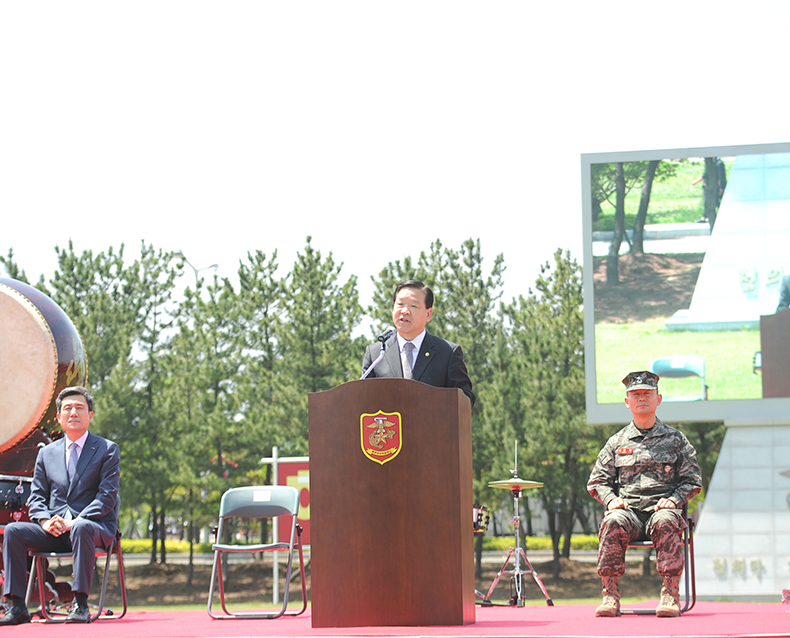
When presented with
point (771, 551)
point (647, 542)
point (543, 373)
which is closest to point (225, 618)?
point (647, 542)

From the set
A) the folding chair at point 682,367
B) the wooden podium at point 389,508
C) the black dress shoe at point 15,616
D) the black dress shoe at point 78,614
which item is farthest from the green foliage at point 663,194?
the wooden podium at point 389,508

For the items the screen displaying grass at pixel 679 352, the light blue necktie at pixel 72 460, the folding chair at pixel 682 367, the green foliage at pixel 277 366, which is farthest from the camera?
the green foliage at pixel 277 366

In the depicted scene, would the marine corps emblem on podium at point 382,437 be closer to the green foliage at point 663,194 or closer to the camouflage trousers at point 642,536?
the camouflage trousers at point 642,536

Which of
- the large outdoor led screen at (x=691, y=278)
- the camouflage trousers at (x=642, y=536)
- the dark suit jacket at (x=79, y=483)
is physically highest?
the large outdoor led screen at (x=691, y=278)

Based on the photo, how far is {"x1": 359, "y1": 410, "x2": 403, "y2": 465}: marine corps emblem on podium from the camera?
14.0ft

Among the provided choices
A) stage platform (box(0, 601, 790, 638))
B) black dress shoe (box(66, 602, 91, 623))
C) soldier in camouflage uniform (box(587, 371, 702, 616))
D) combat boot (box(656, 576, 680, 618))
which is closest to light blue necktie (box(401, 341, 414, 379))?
stage platform (box(0, 601, 790, 638))

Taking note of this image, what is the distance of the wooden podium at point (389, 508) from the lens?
4.17 metres

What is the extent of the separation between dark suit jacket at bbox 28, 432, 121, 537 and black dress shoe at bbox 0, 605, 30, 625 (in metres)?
0.57

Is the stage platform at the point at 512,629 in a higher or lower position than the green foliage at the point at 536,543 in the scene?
higher

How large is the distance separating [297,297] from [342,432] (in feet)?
81.3

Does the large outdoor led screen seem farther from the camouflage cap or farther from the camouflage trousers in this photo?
the camouflage trousers

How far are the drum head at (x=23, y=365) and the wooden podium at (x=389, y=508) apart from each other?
3642 mm

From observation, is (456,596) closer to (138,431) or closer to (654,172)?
(654,172)

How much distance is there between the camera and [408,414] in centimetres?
429
